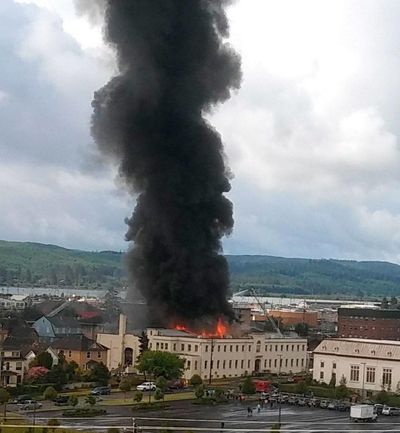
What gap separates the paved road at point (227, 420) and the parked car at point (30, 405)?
1648mm

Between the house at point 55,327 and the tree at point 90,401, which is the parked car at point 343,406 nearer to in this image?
the tree at point 90,401

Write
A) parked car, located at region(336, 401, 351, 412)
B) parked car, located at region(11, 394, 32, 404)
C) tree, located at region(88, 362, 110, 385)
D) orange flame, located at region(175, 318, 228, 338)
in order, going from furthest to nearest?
orange flame, located at region(175, 318, 228, 338) < tree, located at region(88, 362, 110, 385) < parked car, located at region(336, 401, 351, 412) < parked car, located at region(11, 394, 32, 404)

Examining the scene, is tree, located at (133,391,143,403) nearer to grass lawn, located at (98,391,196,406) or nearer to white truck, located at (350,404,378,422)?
grass lawn, located at (98,391,196,406)

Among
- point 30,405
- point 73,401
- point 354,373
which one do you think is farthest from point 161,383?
point 354,373

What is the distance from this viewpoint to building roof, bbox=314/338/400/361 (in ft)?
165

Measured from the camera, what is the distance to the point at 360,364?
50.7 m

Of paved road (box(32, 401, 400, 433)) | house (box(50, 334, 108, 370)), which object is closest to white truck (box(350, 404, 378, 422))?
paved road (box(32, 401, 400, 433))

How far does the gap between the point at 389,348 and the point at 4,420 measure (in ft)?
73.7

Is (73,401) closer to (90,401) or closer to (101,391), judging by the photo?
(90,401)

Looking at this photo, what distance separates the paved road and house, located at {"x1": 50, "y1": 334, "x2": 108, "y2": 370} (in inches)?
546

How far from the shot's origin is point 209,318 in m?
60.9

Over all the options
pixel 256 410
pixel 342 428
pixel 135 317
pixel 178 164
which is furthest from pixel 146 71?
pixel 342 428

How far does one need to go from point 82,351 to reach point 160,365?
8785mm

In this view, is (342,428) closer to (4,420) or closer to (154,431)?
A: (154,431)
